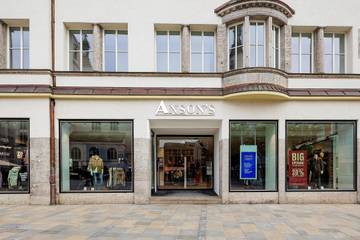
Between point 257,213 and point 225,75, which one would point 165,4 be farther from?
point 257,213

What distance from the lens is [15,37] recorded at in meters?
10.9

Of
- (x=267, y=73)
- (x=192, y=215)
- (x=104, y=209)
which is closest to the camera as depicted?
(x=192, y=215)

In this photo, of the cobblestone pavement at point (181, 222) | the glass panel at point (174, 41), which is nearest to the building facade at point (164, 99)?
the glass panel at point (174, 41)

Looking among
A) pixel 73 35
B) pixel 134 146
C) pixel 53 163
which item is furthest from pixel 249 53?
pixel 53 163

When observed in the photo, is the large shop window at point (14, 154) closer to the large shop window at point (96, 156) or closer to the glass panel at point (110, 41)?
the large shop window at point (96, 156)

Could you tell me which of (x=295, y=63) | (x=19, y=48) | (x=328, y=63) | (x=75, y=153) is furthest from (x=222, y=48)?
(x=19, y=48)

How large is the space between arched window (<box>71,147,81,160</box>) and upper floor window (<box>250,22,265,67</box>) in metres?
7.74

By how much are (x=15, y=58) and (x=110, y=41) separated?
12.7 feet

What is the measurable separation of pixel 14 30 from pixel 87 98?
4.31 m

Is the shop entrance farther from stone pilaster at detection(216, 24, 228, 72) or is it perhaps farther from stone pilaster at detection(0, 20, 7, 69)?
stone pilaster at detection(0, 20, 7, 69)

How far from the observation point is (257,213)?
352 inches

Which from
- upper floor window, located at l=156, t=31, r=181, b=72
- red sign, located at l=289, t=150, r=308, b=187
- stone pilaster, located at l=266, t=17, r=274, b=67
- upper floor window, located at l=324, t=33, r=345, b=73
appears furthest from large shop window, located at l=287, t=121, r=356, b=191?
upper floor window, located at l=156, t=31, r=181, b=72

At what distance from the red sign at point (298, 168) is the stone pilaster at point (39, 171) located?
9383 millimetres

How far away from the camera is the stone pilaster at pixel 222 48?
10.7 m
